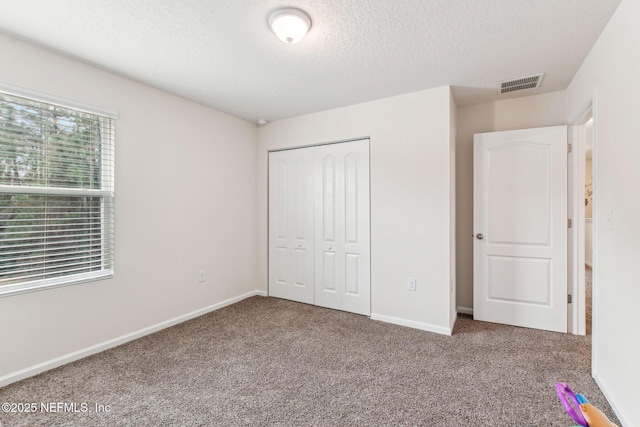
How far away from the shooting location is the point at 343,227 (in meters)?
3.51

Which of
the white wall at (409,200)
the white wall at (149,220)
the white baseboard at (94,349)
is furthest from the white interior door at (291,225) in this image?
the white baseboard at (94,349)

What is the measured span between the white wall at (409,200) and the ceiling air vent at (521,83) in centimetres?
57

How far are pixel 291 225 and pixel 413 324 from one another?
187 cm

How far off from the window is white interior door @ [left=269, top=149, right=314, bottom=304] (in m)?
1.88

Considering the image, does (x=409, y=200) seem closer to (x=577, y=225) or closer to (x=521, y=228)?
(x=521, y=228)

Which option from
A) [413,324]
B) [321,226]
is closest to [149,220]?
[321,226]

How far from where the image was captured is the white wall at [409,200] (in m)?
2.88

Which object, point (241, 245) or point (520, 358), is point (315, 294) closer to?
point (241, 245)

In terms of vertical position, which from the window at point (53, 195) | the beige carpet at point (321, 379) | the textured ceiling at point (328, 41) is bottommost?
the beige carpet at point (321, 379)

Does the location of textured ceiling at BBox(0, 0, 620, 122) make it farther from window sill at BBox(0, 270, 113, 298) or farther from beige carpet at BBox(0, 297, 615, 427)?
beige carpet at BBox(0, 297, 615, 427)

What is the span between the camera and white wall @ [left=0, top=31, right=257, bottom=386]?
216 centimetres

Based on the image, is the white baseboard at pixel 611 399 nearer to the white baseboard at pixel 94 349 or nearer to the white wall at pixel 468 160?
the white wall at pixel 468 160

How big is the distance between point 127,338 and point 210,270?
3.44ft

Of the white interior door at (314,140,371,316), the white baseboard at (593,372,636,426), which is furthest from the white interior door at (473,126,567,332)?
the white interior door at (314,140,371,316)
